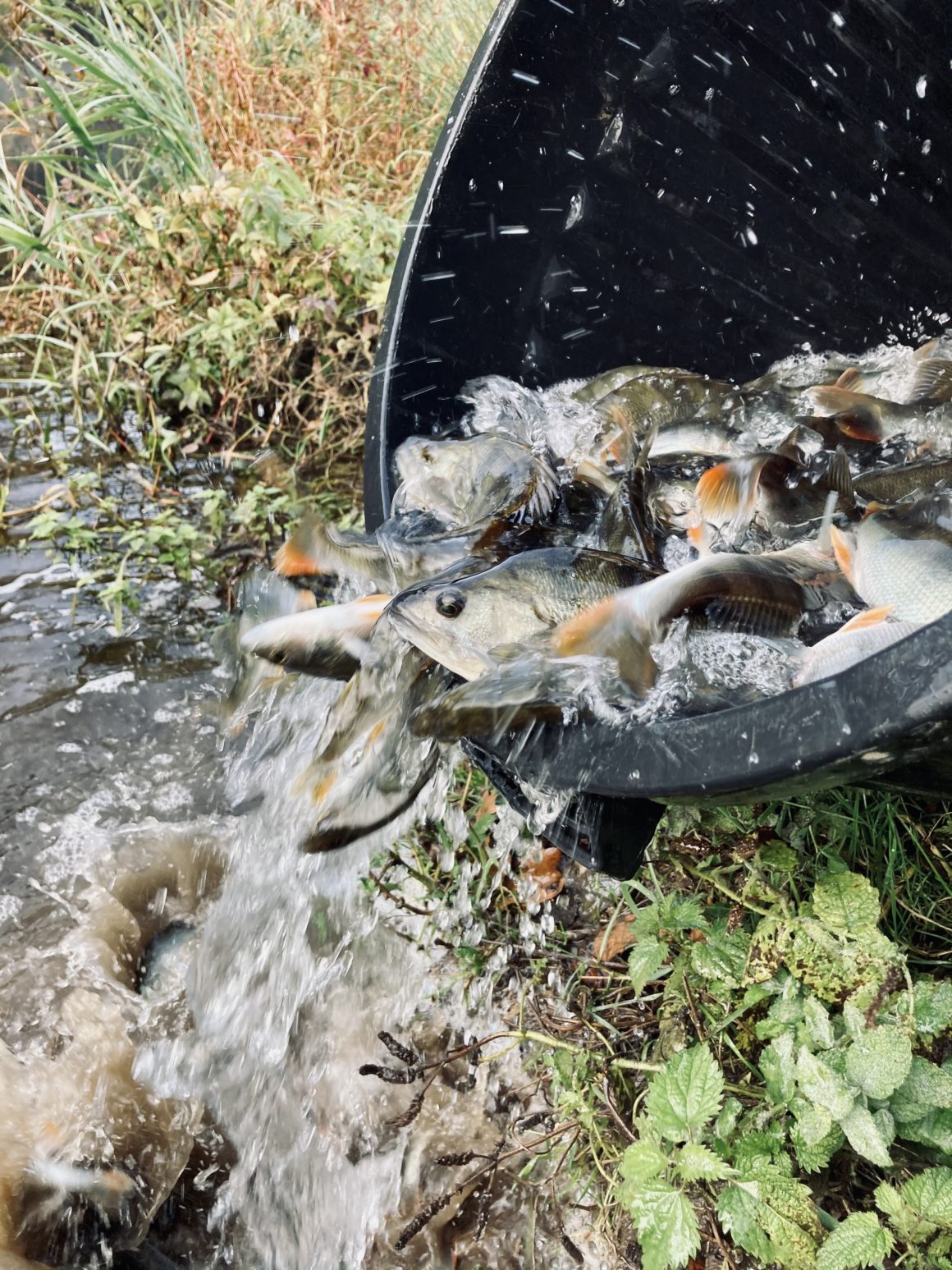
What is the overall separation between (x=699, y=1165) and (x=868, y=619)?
0.90 m

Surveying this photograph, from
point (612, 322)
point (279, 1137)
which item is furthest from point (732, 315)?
point (279, 1137)

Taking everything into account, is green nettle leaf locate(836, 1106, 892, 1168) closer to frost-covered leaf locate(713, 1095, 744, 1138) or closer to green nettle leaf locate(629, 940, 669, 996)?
frost-covered leaf locate(713, 1095, 744, 1138)

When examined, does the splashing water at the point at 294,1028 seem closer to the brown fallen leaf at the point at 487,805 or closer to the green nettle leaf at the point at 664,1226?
the brown fallen leaf at the point at 487,805

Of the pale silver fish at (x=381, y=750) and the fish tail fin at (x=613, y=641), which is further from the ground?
the fish tail fin at (x=613, y=641)

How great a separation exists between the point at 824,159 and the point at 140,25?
4908 mm

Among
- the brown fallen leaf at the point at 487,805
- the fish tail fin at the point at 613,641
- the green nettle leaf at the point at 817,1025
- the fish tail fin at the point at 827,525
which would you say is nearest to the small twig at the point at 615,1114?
the green nettle leaf at the point at 817,1025

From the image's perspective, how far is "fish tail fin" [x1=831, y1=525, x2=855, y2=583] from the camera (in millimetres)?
1650

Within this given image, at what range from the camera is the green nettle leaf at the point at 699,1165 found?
166 centimetres

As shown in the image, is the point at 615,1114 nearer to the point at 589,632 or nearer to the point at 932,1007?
the point at 932,1007

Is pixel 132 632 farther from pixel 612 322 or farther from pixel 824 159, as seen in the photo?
pixel 824 159

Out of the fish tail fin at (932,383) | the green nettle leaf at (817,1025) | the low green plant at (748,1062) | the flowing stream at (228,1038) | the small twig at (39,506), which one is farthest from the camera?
the small twig at (39,506)

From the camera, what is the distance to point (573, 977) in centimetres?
225

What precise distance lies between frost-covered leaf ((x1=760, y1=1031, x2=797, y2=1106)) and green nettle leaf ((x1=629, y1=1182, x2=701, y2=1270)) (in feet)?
0.78

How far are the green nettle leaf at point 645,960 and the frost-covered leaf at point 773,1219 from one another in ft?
1.24
